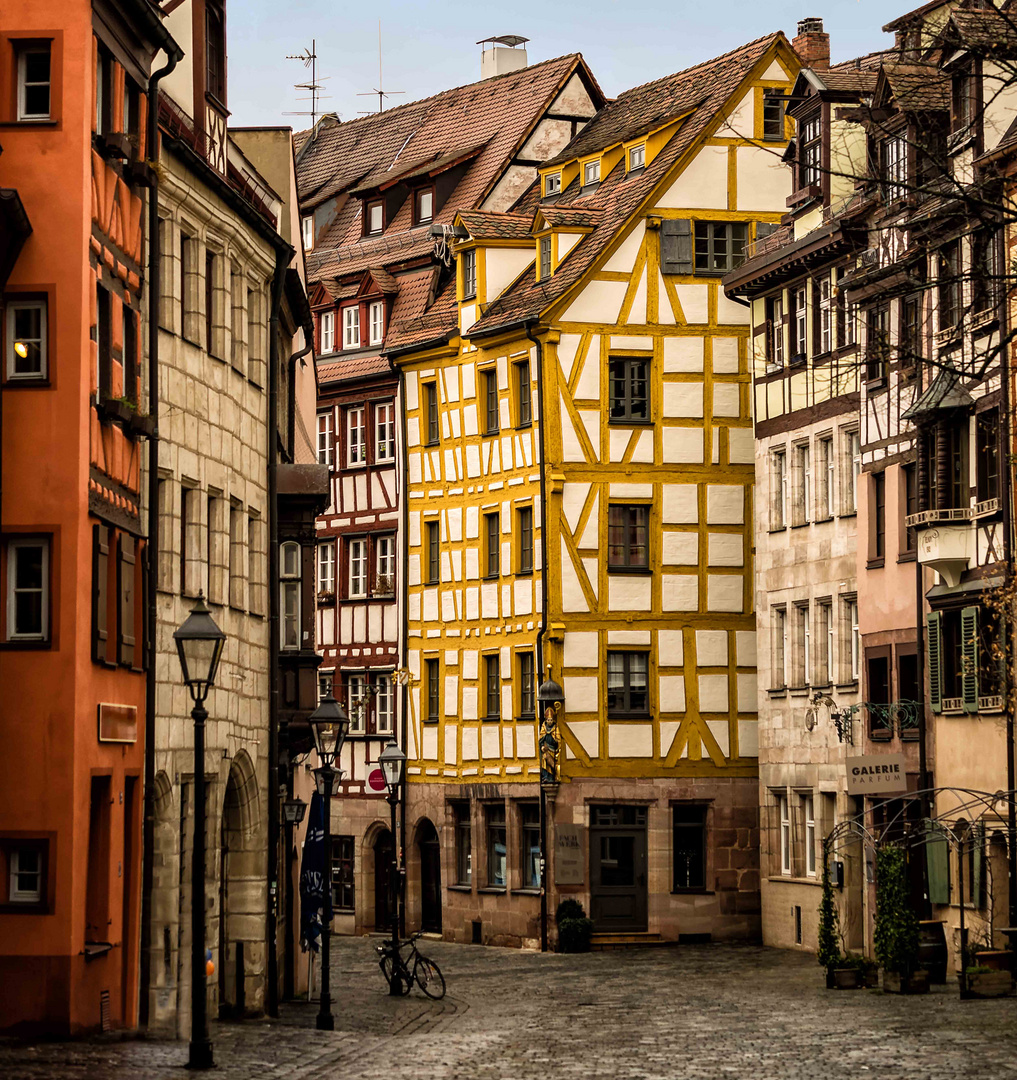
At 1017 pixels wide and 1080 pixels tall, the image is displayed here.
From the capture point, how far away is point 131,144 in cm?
2638

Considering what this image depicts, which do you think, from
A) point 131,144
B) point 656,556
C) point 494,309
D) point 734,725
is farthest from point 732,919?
point 131,144

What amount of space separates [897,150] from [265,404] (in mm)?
13161

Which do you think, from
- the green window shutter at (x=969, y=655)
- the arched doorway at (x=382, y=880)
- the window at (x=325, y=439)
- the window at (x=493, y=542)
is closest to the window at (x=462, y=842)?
the arched doorway at (x=382, y=880)

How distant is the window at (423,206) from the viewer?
61062mm

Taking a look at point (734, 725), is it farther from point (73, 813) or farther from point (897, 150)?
point (73, 813)

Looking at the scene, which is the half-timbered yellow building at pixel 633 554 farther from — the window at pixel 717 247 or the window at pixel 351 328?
the window at pixel 351 328

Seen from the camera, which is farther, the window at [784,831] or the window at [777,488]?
the window at [777,488]

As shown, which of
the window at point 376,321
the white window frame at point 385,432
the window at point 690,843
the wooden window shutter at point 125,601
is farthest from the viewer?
the window at point 376,321

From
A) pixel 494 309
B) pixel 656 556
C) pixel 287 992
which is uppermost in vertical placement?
pixel 494 309

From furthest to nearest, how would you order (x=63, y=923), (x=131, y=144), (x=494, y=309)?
(x=494, y=309)
(x=131, y=144)
(x=63, y=923)

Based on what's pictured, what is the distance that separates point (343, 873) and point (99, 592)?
34.4 m

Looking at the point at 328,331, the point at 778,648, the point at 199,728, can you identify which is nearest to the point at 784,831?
the point at 778,648

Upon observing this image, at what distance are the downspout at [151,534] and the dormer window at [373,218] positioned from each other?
3427 cm

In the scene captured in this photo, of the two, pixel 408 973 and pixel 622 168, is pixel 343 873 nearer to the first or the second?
pixel 622 168
